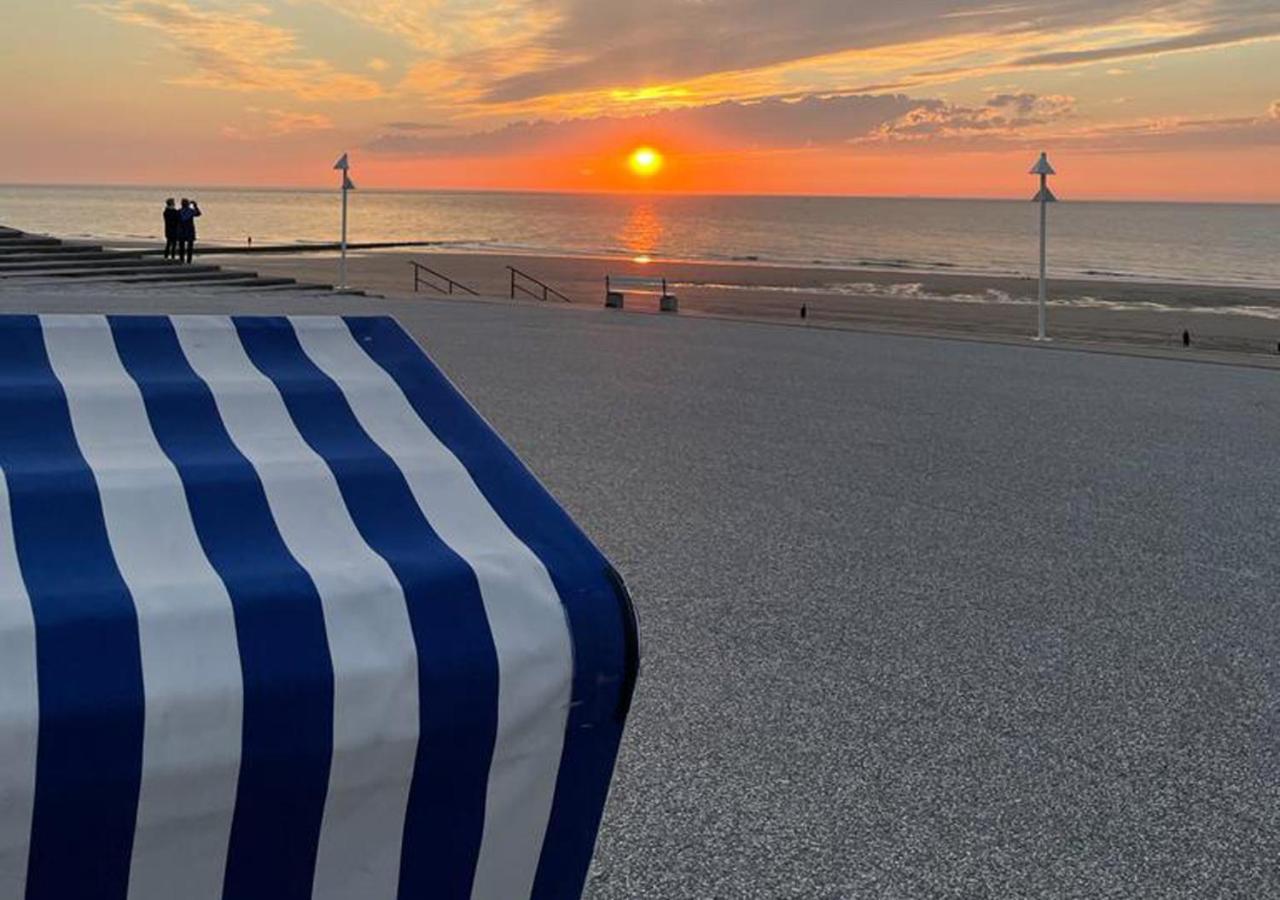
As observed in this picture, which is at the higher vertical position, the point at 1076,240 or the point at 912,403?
the point at 1076,240

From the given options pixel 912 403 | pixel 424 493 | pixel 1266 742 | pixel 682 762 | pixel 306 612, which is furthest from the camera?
pixel 912 403

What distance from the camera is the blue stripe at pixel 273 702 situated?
1.62m

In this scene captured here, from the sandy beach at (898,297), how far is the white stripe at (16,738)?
18763 millimetres

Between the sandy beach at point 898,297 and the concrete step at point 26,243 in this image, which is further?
the sandy beach at point 898,297

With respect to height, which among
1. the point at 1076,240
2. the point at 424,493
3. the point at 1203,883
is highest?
the point at 1076,240

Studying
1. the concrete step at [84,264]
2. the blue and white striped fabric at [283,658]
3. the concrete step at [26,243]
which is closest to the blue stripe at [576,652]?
the blue and white striped fabric at [283,658]

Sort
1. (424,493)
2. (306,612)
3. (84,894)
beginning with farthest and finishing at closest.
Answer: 1. (424,493)
2. (306,612)
3. (84,894)

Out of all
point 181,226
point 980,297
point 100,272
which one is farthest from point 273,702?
point 980,297

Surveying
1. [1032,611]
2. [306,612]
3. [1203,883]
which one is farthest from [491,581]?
[1032,611]

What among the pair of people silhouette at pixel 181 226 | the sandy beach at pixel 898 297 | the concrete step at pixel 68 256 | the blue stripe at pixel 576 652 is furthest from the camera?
the sandy beach at pixel 898 297

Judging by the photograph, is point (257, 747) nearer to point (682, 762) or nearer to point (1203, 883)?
point (682, 762)

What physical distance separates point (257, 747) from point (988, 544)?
5.63 m

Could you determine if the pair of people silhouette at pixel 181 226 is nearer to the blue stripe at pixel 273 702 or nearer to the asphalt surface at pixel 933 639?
the asphalt surface at pixel 933 639

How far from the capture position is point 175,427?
2.22 meters
